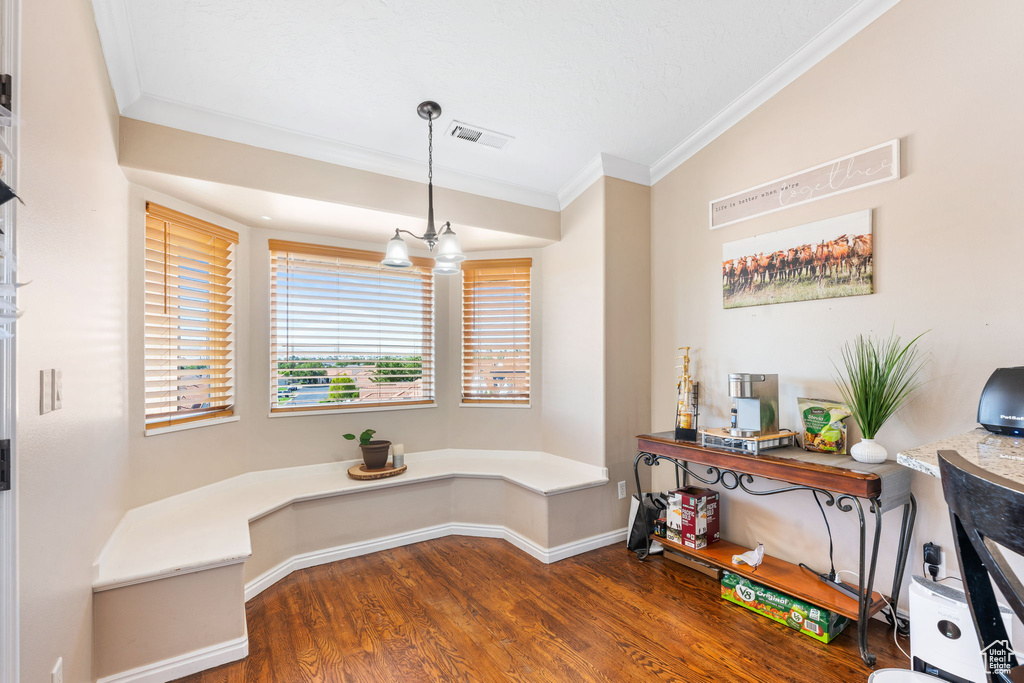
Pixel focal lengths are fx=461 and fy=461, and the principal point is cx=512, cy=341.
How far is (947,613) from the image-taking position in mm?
1783

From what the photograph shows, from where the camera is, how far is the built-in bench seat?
77.0 inches

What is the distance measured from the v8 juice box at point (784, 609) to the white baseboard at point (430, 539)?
2.94ft

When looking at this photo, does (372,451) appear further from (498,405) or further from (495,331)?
(495,331)

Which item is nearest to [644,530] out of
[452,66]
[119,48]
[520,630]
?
[520,630]

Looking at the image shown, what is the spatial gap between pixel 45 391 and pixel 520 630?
2.14 metres

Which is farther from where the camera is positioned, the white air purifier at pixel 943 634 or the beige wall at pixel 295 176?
the beige wall at pixel 295 176

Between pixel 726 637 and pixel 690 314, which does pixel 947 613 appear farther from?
pixel 690 314

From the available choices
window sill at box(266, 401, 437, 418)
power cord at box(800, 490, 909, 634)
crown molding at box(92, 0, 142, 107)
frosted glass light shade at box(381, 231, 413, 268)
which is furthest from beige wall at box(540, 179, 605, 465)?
crown molding at box(92, 0, 142, 107)

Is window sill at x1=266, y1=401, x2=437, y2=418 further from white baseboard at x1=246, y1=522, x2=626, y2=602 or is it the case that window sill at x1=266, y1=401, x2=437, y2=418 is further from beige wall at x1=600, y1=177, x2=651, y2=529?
beige wall at x1=600, y1=177, x2=651, y2=529

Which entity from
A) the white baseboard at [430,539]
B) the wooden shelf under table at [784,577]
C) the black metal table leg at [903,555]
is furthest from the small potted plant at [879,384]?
the white baseboard at [430,539]

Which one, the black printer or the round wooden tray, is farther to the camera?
the round wooden tray

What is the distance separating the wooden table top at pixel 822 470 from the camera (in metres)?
1.96

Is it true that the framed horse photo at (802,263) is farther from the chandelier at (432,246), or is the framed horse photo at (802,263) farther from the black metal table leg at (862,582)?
the chandelier at (432,246)

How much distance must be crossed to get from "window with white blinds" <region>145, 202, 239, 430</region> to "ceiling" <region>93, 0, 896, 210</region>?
65 centimetres
